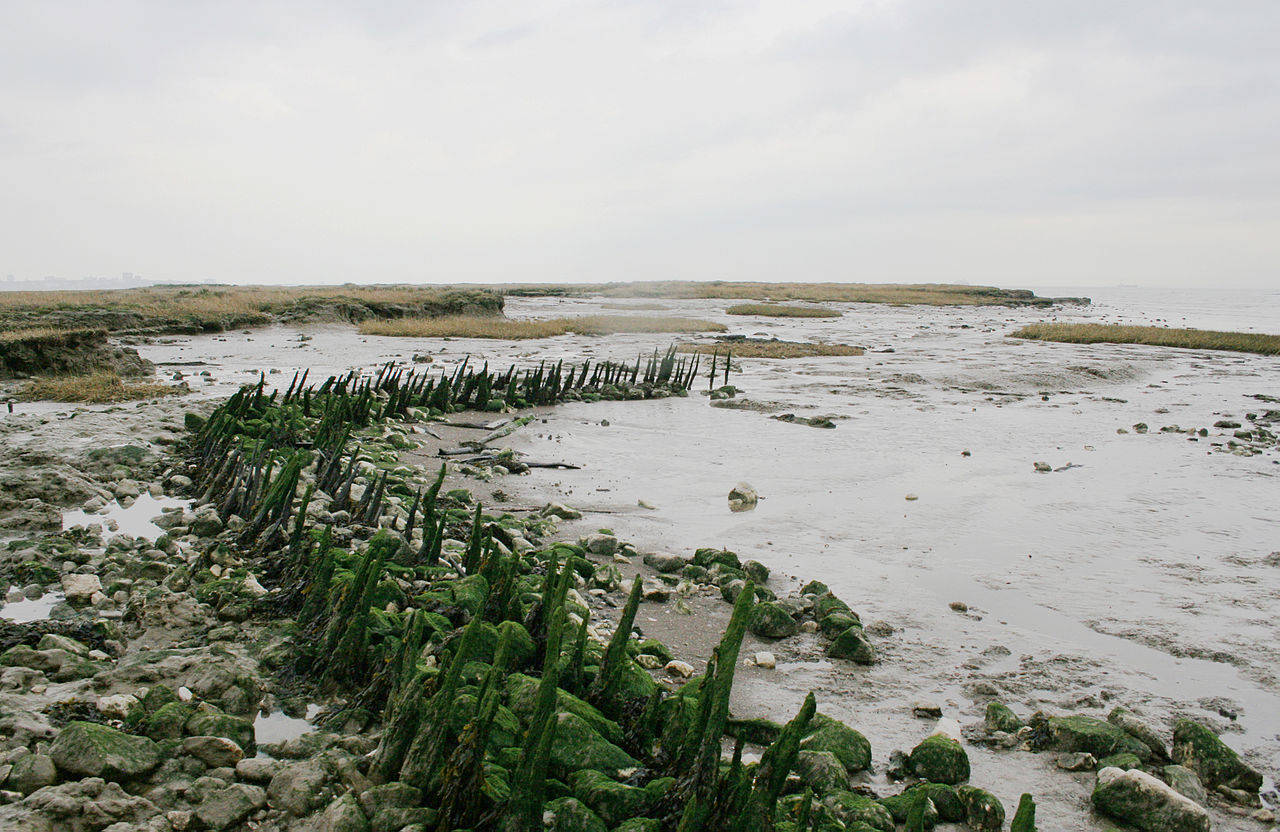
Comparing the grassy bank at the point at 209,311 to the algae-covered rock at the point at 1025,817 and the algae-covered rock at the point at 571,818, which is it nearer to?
the algae-covered rock at the point at 571,818

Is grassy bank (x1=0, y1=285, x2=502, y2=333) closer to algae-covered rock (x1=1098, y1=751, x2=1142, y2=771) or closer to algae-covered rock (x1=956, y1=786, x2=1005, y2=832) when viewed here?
algae-covered rock (x1=956, y1=786, x2=1005, y2=832)

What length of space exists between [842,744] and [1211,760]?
194 cm

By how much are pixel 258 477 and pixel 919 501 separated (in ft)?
24.3

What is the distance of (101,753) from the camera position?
315 cm

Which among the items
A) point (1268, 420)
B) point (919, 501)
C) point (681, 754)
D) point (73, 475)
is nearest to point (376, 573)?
point (681, 754)

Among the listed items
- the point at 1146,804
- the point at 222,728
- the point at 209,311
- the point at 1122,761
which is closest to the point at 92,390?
the point at 222,728

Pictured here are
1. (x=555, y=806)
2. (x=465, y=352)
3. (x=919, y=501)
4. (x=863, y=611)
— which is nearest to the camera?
(x=555, y=806)

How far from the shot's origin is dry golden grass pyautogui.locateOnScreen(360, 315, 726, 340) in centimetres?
2900

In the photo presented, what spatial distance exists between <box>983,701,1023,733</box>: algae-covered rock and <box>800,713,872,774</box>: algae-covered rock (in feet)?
2.84

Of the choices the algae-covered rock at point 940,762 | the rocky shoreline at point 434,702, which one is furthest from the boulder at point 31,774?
the algae-covered rock at point 940,762

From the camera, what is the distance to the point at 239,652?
442 cm

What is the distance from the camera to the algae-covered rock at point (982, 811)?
3.48 m

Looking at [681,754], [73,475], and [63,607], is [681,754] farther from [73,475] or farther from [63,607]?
[73,475]

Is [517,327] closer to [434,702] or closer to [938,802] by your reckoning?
[434,702]
